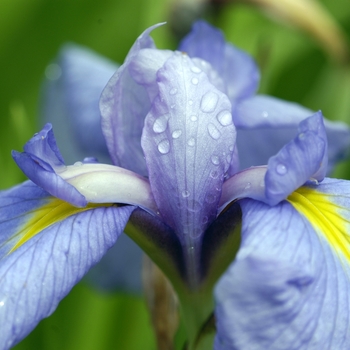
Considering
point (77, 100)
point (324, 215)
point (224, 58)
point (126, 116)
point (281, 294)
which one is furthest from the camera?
point (77, 100)

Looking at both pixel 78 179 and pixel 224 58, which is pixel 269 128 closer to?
pixel 224 58

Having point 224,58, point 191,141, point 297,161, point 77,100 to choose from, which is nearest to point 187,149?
point 191,141

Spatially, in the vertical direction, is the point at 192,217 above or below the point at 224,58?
below

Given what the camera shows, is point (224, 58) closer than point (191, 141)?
No

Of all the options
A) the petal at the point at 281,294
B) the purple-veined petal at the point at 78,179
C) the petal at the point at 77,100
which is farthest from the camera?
the petal at the point at 77,100

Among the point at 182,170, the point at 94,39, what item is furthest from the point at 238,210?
the point at 94,39

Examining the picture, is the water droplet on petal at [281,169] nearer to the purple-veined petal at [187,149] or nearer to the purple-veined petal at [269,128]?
the purple-veined petal at [187,149]

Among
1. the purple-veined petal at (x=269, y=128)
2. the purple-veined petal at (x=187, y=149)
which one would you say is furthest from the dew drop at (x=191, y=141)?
the purple-veined petal at (x=269, y=128)
